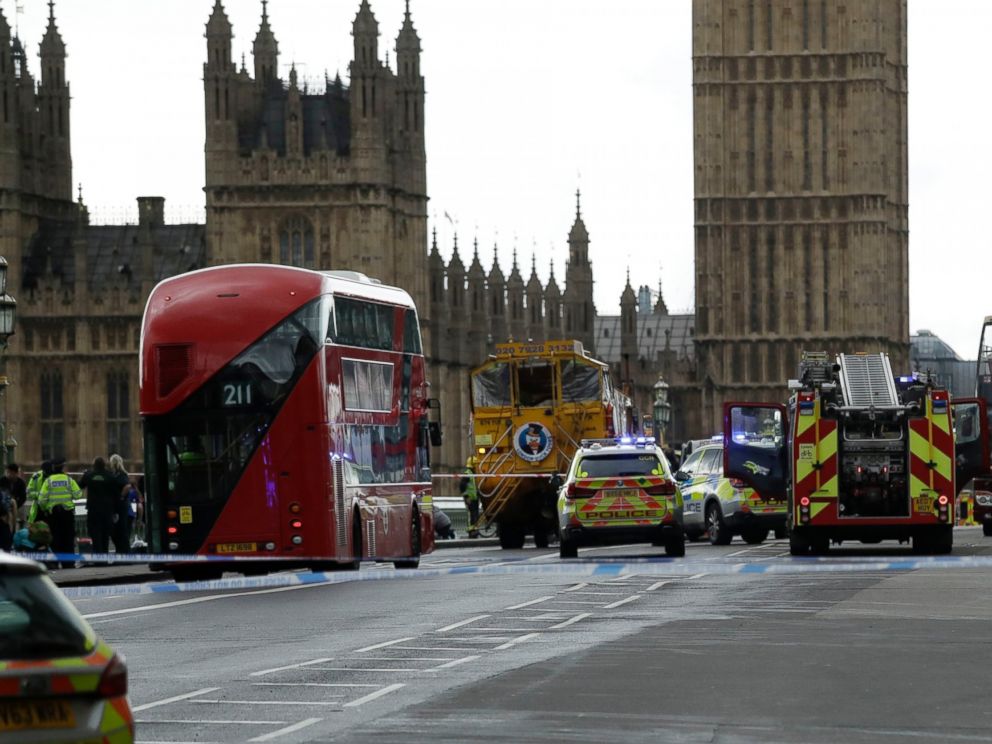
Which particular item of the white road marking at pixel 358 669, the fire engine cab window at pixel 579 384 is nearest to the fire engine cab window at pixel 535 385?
the fire engine cab window at pixel 579 384

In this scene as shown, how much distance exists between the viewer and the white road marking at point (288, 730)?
1135cm

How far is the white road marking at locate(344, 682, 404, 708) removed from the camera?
505 inches

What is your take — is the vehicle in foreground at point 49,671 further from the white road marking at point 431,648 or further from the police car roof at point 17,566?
the white road marking at point 431,648

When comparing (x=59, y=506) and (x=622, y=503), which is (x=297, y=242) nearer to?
(x=59, y=506)

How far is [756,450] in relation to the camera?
32.5 meters

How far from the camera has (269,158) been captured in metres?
84.3

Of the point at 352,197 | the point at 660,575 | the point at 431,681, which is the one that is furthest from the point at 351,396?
the point at 352,197

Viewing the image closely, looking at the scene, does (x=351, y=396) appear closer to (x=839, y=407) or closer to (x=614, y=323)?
(x=839, y=407)

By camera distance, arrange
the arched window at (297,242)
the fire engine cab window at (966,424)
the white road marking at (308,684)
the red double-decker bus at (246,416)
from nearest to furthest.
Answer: the white road marking at (308,684), the red double-decker bus at (246,416), the fire engine cab window at (966,424), the arched window at (297,242)

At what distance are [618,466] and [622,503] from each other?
25.2 inches

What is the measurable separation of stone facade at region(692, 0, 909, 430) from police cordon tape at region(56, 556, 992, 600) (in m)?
75.5

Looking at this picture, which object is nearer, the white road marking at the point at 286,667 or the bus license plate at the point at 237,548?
the white road marking at the point at 286,667

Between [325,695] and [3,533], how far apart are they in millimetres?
16629

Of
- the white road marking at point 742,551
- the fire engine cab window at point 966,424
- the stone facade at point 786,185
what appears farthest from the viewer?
the stone facade at point 786,185
